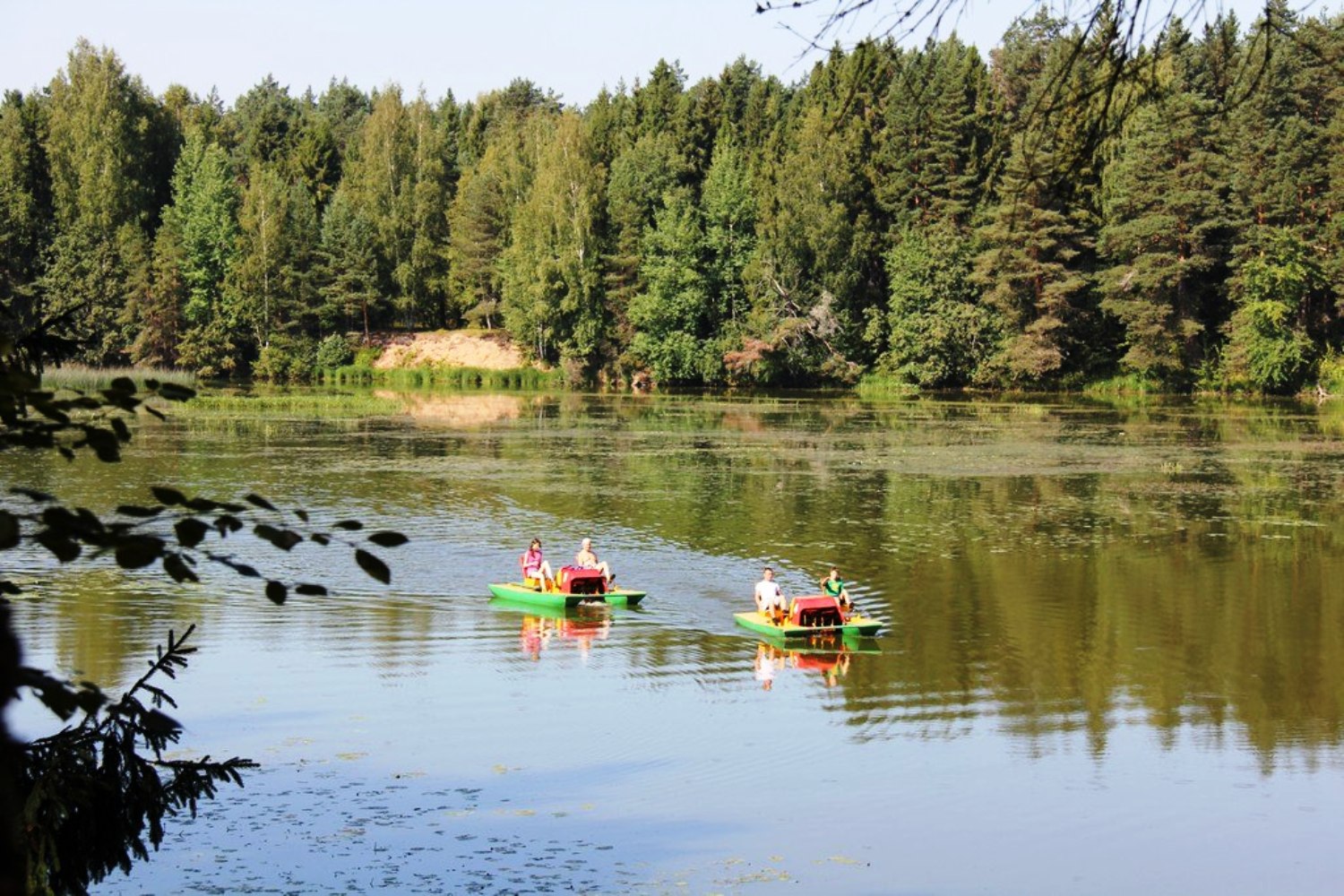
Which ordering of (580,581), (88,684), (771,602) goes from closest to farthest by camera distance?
(88,684) < (771,602) < (580,581)

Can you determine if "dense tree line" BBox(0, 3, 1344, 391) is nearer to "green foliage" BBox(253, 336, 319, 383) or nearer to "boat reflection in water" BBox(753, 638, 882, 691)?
"green foliage" BBox(253, 336, 319, 383)

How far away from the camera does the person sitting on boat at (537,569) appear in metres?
20.3

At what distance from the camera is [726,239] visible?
75188 millimetres

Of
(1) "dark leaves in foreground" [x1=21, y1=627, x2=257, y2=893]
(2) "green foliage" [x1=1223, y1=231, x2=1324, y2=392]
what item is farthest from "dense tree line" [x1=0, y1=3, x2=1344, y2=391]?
(1) "dark leaves in foreground" [x1=21, y1=627, x2=257, y2=893]

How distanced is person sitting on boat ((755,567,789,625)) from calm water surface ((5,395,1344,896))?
64 cm

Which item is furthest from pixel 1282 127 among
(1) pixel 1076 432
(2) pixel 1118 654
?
(2) pixel 1118 654

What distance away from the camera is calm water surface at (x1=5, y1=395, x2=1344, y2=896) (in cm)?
1059

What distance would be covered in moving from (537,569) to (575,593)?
893 millimetres

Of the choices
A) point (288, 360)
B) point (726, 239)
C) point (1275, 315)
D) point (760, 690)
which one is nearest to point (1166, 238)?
point (1275, 315)

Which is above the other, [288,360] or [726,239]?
[726,239]

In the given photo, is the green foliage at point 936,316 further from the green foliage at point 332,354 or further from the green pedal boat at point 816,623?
the green pedal boat at point 816,623

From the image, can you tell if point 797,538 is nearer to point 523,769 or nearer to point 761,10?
point 523,769

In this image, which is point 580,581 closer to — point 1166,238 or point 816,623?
point 816,623

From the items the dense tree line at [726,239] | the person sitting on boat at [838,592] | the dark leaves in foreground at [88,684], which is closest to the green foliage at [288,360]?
the dense tree line at [726,239]
